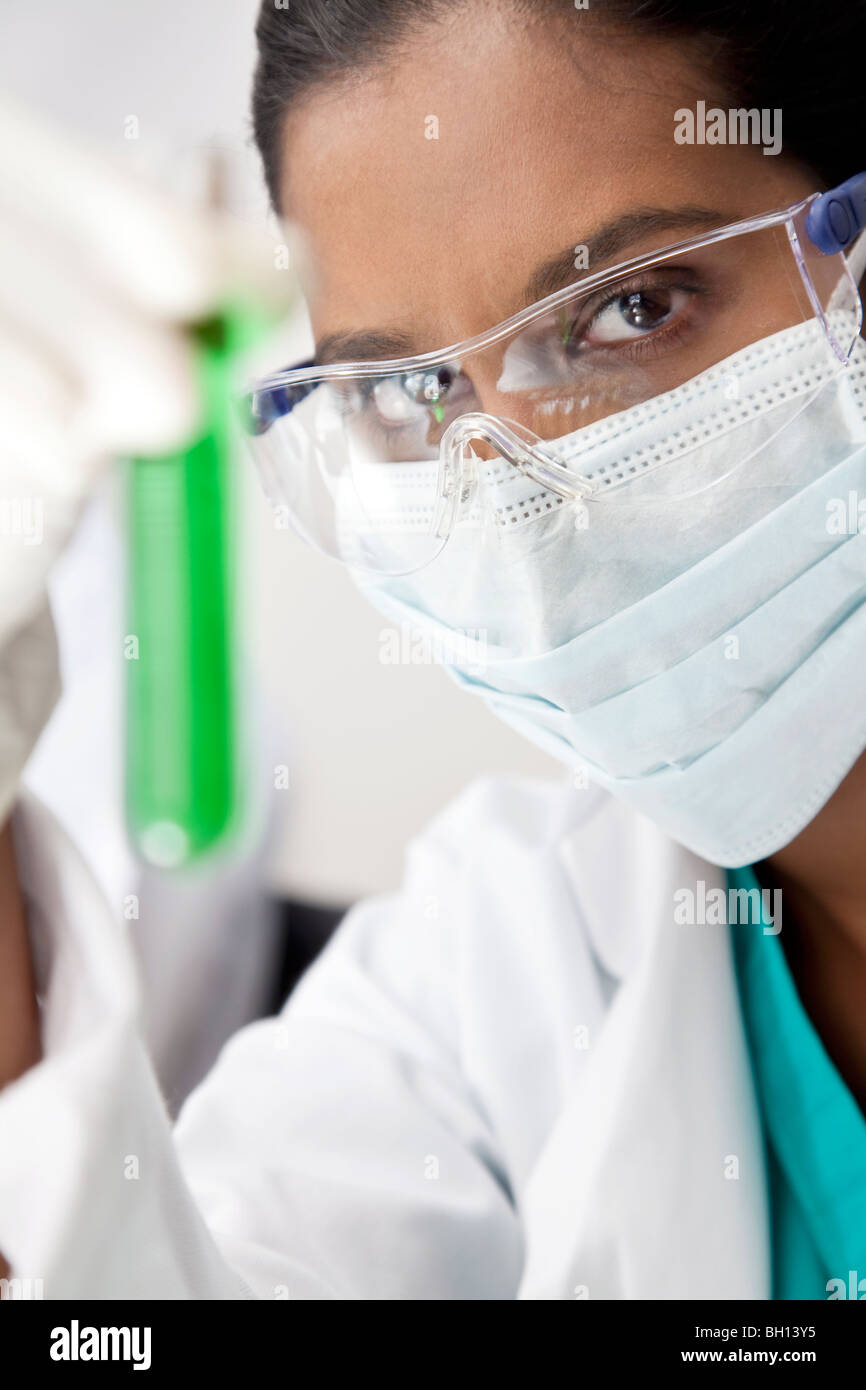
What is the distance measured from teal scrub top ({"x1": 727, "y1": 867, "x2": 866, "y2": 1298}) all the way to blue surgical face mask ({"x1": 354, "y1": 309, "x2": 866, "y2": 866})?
0.77 ft

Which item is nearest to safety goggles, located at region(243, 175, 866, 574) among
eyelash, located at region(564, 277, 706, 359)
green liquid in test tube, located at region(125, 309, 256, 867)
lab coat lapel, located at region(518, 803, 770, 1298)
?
eyelash, located at region(564, 277, 706, 359)

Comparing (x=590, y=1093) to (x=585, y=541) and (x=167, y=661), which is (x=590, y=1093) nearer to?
(x=585, y=541)

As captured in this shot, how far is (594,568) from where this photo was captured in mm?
745

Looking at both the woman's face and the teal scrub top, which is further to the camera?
the teal scrub top

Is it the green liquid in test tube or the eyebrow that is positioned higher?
the eyebrow

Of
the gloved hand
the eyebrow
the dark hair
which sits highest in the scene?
the dark hair

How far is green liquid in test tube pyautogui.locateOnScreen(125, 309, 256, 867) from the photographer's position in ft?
1.47

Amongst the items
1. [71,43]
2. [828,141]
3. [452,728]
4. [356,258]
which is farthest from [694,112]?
[71,43]

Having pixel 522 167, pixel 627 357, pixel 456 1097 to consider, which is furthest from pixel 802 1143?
pixel 522 167

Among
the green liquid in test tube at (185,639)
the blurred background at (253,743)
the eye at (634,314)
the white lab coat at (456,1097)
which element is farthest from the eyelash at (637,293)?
the blurred background at (253,743)

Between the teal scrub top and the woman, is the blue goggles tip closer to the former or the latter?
the woman

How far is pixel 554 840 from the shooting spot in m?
1.08

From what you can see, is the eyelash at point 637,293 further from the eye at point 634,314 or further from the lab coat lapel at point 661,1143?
the lab coat lapel at point 661,1143

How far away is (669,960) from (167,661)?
23.5 inches
